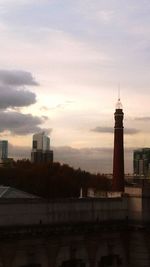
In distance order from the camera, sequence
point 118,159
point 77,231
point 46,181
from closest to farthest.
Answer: point 77,231 → point 118,159 → point 46,181

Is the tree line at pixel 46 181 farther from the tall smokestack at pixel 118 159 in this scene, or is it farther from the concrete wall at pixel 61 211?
the concrete wall at pixel 61 211

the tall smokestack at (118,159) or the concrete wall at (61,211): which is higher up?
the tall smokestack at (118,159)

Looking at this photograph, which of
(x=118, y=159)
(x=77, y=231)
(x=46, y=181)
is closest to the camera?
(x=77, y=231)

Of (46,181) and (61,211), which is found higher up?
(46,181)

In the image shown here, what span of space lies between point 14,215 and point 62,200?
13.1 ft

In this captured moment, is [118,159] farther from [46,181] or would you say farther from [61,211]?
[46,181]

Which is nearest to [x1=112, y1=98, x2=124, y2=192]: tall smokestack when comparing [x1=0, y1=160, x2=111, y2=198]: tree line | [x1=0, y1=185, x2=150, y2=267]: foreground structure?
[x1=0, y1=185, x2=150, y2=267]: foreground structure

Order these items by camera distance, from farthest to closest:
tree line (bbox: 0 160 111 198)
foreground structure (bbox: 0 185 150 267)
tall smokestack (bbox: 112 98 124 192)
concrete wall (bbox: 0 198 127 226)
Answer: tree line (bbox: 0 160 111 198) < tall smokestack (bbox: 112 98 124 192) < concrete wall (bbox: 0 198 127 226) < foreground structure (bbox: 0 185 150 267)

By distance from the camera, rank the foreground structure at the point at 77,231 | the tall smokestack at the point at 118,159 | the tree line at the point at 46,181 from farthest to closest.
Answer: the tree line at the point at 46,181, the tall smokestack at the point at 118,159, the foreground structure at the point at 77,231

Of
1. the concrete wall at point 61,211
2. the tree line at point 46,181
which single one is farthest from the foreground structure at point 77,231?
the tree line at point 46,181

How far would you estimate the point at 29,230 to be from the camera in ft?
102

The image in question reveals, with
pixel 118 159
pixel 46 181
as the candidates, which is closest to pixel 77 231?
pixel 118 159

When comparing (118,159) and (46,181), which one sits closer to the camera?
(118,159)

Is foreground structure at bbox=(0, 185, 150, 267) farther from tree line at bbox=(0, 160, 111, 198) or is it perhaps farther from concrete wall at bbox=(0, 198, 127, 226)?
tree line at bbox=(0, 160, 111, 198)
